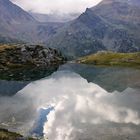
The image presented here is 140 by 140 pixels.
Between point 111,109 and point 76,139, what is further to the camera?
point 111,109

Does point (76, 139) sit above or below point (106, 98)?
above

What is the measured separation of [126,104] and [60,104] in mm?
18511

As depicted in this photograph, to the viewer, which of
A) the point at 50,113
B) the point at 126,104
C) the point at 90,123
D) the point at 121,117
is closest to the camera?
the point at 90,123

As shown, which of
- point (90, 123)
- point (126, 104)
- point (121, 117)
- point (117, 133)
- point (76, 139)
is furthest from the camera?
point (126, 104)

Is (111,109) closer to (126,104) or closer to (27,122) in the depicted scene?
(126,104)

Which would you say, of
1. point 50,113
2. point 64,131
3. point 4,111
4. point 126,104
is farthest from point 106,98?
point 64,131

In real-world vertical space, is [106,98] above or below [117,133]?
below

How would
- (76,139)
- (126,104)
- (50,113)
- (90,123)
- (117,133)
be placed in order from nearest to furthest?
(76,139), (117,133), (90,123), (50,113), (126,104)

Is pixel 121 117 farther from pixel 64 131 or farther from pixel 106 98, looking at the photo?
pixel 106 98

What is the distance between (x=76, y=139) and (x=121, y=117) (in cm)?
2125

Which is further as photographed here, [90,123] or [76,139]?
[90,123]

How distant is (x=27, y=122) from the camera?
6688 cm

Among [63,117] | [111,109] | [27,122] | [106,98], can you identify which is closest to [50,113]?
[63,117]

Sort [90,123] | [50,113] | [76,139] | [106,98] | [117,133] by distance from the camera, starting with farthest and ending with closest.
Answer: [106,98]
[50,113]
[90,123]
[117,133]
[76,139]
